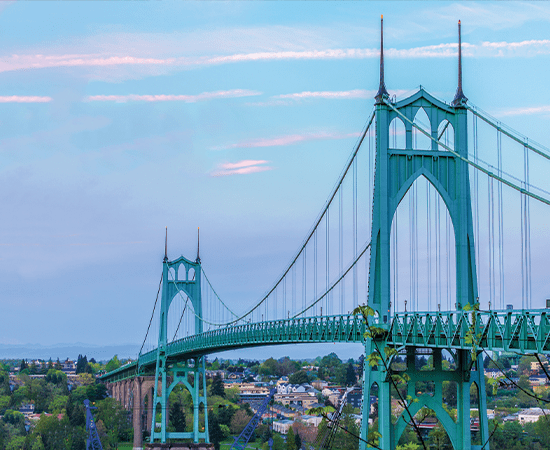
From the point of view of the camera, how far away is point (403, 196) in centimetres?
2878

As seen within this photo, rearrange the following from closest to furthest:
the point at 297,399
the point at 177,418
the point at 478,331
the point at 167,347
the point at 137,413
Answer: the point at 478,331 → the point at 167,347 → the point at 137,413 → the point at 177,418 → the point at 297,399

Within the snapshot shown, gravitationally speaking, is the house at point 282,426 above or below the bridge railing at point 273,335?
below

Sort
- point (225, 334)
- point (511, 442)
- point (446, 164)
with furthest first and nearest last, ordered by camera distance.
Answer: point (511, 442), point (225, 334), point (446, 164)

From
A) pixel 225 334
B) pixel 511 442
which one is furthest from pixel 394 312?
pixel 511 442

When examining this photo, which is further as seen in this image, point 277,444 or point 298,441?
point 298,441

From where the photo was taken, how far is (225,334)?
183ft

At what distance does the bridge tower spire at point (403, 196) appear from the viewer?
27406 mm

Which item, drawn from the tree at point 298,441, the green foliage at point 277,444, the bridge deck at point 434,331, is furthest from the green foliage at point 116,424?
the bridge deck at point 434,331

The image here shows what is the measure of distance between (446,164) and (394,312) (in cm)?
526

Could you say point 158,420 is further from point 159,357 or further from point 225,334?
point 225,334

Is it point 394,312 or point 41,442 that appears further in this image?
point 41,442

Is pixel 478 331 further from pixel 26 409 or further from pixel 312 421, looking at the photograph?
pixel 26 409

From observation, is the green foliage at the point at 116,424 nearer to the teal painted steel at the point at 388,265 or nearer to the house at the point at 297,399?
the house at the point at 297,399

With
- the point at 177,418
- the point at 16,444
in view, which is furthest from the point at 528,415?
the point at 16,444
